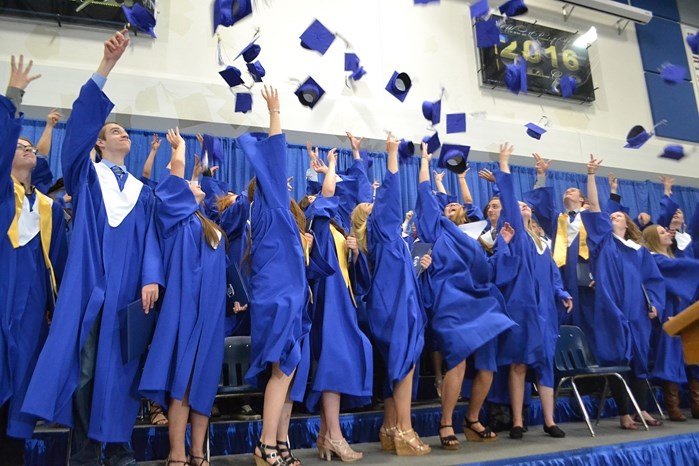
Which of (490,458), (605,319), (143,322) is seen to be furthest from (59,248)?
(605,319)

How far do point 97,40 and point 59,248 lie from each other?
4.01 metres

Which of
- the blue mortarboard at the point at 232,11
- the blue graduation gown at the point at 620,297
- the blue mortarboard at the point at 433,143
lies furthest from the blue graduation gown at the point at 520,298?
the blue mortarboard at the point at 232,11

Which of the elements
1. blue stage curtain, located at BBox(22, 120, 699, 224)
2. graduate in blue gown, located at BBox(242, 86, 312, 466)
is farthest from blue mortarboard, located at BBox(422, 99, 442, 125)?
graduate in blue gown, located at BBox(242, 86, 312, 466)

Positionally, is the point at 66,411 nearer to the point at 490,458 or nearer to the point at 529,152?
the point at 490,458

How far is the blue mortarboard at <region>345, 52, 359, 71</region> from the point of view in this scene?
6820mm

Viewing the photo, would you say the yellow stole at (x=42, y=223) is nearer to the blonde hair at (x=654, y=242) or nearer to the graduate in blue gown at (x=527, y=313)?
the graduate in blue gown at (x=527, y=313)

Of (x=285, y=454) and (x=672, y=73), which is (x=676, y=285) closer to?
(x=285, y=454)

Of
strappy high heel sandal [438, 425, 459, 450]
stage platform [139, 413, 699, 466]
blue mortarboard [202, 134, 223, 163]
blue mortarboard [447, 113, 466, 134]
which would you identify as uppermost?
blue mortarboard [447, 113, 466, 134]

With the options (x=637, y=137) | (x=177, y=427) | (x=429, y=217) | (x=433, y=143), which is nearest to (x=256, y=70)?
(x=433, y=143)

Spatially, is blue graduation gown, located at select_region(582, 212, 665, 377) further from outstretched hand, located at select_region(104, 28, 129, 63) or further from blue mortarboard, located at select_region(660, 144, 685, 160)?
blue mortarboard, located at select_region(660, 144, 685, 160)

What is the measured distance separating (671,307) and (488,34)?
148 inches

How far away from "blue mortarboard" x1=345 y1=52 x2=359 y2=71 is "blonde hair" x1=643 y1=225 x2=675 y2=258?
142 inches

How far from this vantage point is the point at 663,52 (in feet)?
29.7

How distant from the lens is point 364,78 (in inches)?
280
